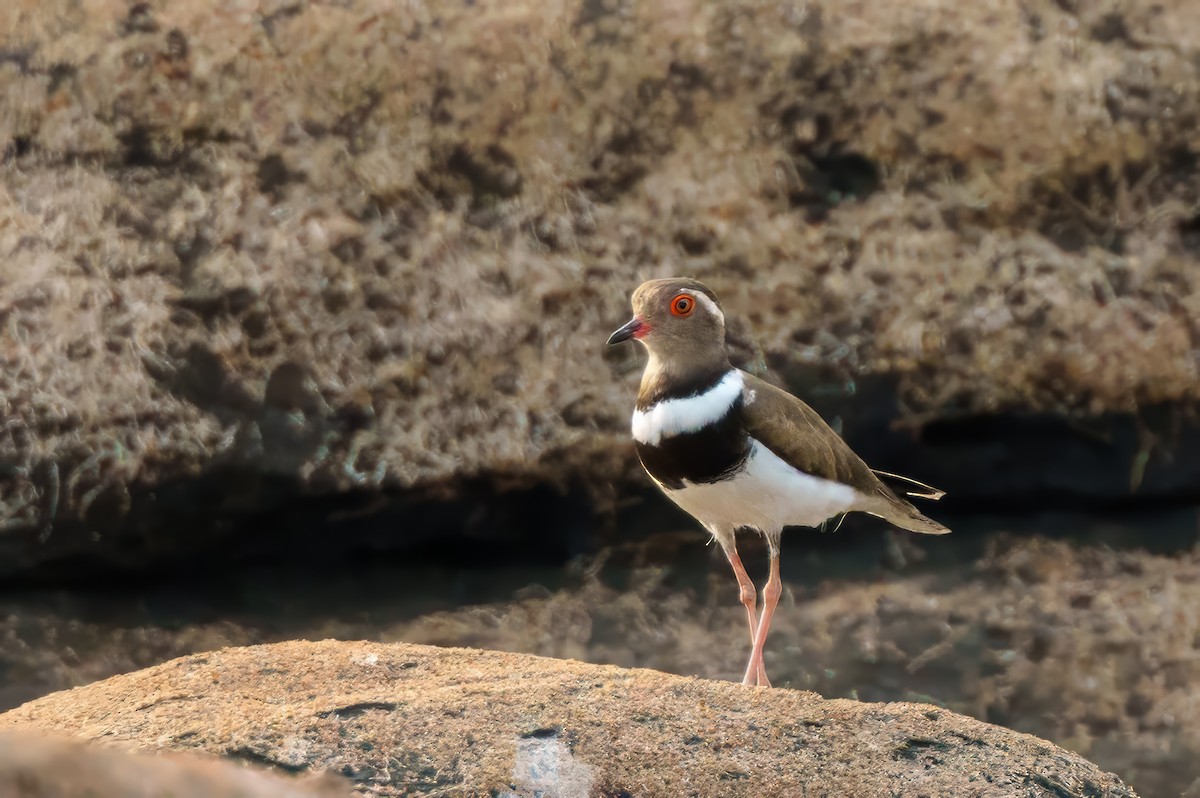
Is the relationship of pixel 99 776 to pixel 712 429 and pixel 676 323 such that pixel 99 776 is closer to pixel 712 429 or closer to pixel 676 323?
pixel 712 429

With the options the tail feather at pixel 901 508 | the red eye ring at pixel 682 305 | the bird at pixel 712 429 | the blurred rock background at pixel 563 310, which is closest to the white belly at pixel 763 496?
the bird at pixel 712 429

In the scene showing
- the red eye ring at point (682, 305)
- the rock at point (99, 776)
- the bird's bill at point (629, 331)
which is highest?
the rock at point (99, 776)

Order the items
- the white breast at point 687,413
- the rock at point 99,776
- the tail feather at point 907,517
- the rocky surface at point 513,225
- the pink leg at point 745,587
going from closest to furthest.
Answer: the rock at point 99,776, the white breast at point 687,413, the pink leg at point 745,587, the tail feather at point 907,517, the rocky surface at point 513,225

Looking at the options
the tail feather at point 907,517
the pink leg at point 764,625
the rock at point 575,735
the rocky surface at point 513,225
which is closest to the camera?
the rock at point 575,735

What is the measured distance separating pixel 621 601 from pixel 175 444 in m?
1.93

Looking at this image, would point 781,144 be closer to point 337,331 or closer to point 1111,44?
point 1111,44

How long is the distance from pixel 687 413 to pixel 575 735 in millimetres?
986

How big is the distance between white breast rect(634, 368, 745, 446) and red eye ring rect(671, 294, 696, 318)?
0.73 ft

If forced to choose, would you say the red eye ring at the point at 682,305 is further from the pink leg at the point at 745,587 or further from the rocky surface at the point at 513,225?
the rocky surface at the point at 513,225

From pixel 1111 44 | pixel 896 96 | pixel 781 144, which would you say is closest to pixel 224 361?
pixel 781 144

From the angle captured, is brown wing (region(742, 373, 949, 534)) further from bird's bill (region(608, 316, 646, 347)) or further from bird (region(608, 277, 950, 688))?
bird's bill (region(608, 316, 646, 347))

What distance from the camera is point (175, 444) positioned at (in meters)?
4.93

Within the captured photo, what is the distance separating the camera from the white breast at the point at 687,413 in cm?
347

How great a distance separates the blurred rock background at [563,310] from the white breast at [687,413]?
1570mm
